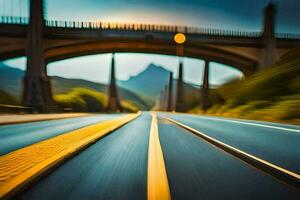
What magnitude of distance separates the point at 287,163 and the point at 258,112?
60.5 feet

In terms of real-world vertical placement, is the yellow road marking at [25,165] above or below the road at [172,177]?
above

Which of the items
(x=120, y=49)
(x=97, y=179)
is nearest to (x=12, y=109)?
(x=97, y=179)

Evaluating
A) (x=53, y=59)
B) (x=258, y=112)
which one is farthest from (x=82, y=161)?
(x=53, y=59)

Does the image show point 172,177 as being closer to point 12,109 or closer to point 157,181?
point 157,181

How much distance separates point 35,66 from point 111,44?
16.4 m

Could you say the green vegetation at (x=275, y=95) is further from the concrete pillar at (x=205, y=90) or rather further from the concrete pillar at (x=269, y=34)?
the concrete pillar at (x=269, y=34)

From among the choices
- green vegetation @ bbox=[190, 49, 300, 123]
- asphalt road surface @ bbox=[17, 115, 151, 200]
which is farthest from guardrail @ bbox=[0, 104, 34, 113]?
asphalt road surface @ bbox=[17, 115, 151, 200]

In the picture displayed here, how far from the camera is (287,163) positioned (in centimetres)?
539

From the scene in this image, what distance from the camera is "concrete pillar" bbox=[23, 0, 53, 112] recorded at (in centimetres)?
4644

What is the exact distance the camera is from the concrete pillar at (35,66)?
46.4m

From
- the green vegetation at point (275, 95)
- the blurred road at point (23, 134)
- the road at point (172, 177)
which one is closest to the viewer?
the road at point (172, 177)

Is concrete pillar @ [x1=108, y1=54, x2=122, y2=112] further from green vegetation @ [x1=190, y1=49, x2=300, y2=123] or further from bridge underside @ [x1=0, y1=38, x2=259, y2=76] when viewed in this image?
green vegetation @ [x1=190, y1=49, x2=300, y2=123]

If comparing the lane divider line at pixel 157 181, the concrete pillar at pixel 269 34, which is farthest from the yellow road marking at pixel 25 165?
the concrete pillar at pixel 269 34

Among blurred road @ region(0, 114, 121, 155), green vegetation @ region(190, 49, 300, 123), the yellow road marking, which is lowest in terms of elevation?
blurred road @ region(0, 114, 121, 155)
